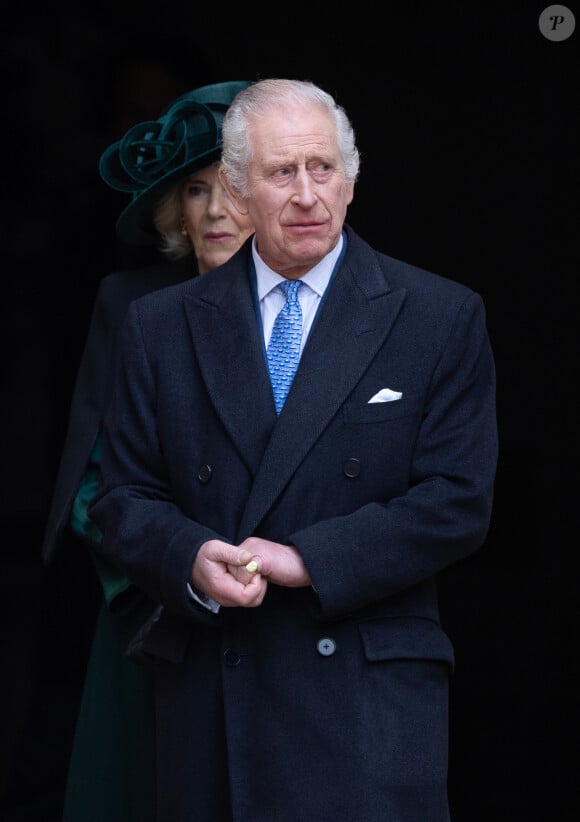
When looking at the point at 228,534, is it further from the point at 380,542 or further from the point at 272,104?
the point at 272,104

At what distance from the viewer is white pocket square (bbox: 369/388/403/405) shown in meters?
3.04

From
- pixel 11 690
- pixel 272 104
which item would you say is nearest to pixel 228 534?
pixel 272 104

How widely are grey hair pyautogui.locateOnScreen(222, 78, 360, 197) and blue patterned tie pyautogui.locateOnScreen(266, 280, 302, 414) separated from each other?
212 mm

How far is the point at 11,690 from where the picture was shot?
468 centimetres

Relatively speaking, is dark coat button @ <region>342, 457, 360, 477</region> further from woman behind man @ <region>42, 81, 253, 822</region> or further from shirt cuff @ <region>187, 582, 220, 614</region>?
woman behind man @ <region>42, 81, 253, 822</region>

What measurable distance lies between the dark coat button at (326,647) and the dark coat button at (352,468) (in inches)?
11.6

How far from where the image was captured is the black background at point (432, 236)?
170 inches

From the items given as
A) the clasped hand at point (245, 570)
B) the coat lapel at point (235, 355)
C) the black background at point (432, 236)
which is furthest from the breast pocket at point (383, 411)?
the black background at point (432, 236)

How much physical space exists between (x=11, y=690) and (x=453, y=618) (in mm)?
1241

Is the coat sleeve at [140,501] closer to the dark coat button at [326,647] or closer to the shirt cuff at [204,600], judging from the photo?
the shirt cuff at [204,600]

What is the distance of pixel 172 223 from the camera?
13.0 feet

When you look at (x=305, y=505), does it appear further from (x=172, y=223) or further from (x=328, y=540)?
(x=172, y=223)

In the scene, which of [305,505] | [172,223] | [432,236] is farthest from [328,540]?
[432,236]

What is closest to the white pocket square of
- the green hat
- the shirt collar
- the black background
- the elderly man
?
the elderly man
